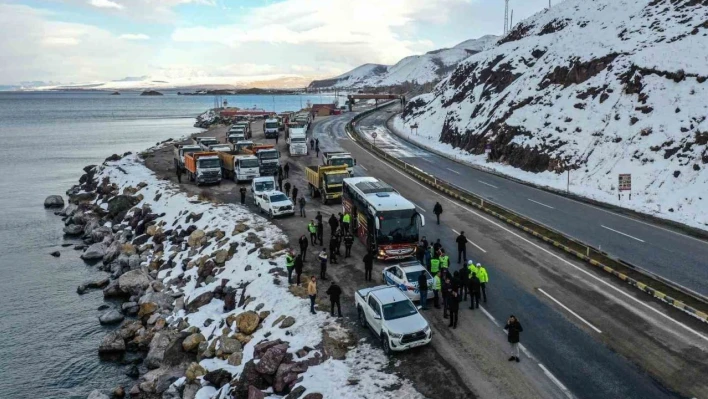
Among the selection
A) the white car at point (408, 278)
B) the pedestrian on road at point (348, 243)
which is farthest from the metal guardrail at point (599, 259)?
the pedestrian on road at point (348, 243)

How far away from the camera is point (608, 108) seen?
1959 inches

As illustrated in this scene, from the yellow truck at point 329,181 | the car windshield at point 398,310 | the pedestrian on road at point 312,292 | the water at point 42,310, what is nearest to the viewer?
the car windshield at point 398,310

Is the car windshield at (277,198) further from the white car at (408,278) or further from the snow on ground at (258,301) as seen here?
the white car at (408,278)

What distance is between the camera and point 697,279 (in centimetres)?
2336

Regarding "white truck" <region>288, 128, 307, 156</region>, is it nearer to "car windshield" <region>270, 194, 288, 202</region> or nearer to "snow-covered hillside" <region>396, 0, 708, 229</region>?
"snow-covered hillside" <region>396, 0, 708, 229</region>

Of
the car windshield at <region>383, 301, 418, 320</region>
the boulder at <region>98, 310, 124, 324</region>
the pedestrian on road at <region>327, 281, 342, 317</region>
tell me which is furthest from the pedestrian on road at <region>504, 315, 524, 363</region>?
the boulder at <region>98, 310, 124, 324</region>

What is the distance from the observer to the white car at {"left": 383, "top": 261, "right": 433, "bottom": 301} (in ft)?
68.3

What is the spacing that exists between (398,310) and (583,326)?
7013mm

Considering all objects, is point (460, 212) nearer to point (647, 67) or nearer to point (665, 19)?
point (647, 67)

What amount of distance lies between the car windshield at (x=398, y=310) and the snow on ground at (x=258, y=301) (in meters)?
1.30

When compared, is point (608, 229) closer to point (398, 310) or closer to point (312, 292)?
point (398, 310)

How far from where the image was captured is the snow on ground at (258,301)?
15930mm

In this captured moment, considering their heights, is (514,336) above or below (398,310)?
below

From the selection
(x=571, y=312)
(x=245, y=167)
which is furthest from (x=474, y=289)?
(x=245, y=167)
